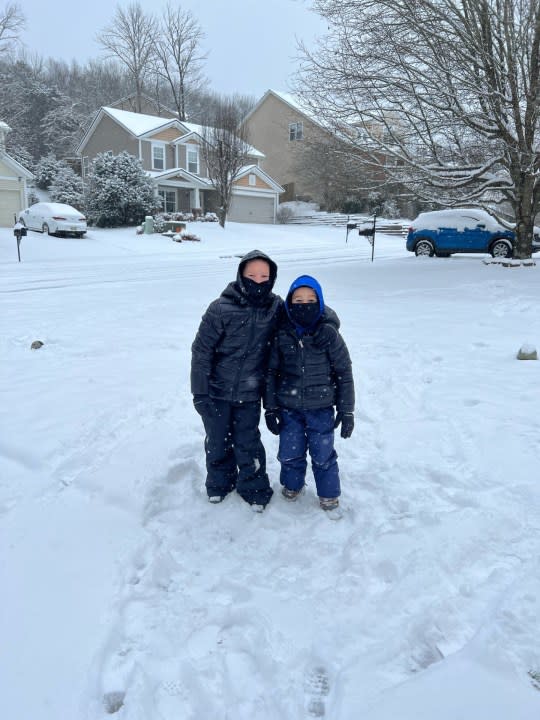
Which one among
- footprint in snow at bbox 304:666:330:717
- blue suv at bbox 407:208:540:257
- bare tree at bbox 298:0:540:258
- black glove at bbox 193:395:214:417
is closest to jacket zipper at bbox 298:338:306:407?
black glove at bbox 193:395:214:417

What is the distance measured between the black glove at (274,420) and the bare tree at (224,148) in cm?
2769

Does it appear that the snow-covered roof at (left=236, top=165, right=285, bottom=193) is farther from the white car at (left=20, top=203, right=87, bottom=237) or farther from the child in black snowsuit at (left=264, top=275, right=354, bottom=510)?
the child in black snowsuit at (left=264, top=275, right=354, bottom=510)

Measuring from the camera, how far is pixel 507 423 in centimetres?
440

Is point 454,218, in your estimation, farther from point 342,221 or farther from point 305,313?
point 342,221

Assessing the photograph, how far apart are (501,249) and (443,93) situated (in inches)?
275

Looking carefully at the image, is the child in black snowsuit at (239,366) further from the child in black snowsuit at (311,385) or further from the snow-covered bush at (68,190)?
the snow-covered bush at (68,190)

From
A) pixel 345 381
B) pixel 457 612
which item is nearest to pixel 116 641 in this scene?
pixel 457 612

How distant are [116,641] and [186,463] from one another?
1.59 metres

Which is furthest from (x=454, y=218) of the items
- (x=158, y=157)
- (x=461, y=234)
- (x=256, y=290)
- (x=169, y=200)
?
(x=158, y=157)

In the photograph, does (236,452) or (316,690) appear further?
(236,452)

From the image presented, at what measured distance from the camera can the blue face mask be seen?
3.14 meters

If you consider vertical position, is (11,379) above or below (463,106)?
below

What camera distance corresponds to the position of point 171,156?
114ft

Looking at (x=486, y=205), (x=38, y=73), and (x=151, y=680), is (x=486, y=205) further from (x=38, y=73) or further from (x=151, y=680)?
(x=38, y=73)
